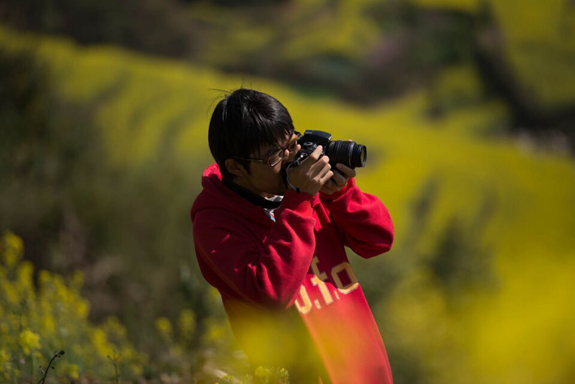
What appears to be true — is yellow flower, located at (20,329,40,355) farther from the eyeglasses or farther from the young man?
the eyeglasses

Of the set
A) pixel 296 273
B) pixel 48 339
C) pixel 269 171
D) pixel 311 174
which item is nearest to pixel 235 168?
pixel 269 171

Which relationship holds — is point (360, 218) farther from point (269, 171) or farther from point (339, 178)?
point (269, 171)

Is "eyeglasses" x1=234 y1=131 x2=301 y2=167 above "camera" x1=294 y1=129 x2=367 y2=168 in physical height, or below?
below

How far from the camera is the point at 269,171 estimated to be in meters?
1.83

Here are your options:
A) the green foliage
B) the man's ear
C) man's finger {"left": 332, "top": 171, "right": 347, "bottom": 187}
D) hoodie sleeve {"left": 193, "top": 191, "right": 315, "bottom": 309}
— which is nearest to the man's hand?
man's finger {"left": 332, "top": 171, "right": 347, "bottom": 187}

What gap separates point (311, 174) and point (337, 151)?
0.42 feet

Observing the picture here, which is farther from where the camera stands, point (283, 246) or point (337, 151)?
point (337, 151)

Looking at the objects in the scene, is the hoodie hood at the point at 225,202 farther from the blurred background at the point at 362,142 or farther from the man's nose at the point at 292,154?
the blurred background at the point at 362,142

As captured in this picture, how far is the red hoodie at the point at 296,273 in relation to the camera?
1.70 m

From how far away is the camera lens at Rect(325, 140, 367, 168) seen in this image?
1.81 metres

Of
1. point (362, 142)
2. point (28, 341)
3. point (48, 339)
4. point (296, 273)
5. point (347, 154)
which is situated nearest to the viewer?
point (296, 273)

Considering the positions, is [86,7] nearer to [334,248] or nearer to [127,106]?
[127,106]

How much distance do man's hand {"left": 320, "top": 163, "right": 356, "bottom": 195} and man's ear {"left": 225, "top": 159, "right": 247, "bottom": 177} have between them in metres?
0.22

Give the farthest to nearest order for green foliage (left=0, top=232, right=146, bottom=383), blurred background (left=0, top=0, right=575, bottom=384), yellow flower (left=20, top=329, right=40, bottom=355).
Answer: blurred background (left=0, top=0, right=575, bottom=384), green foliage (left=0, top=232, right=146, bottom=383), yellow flower (left=20, top=329, right=40, bottom=355)
